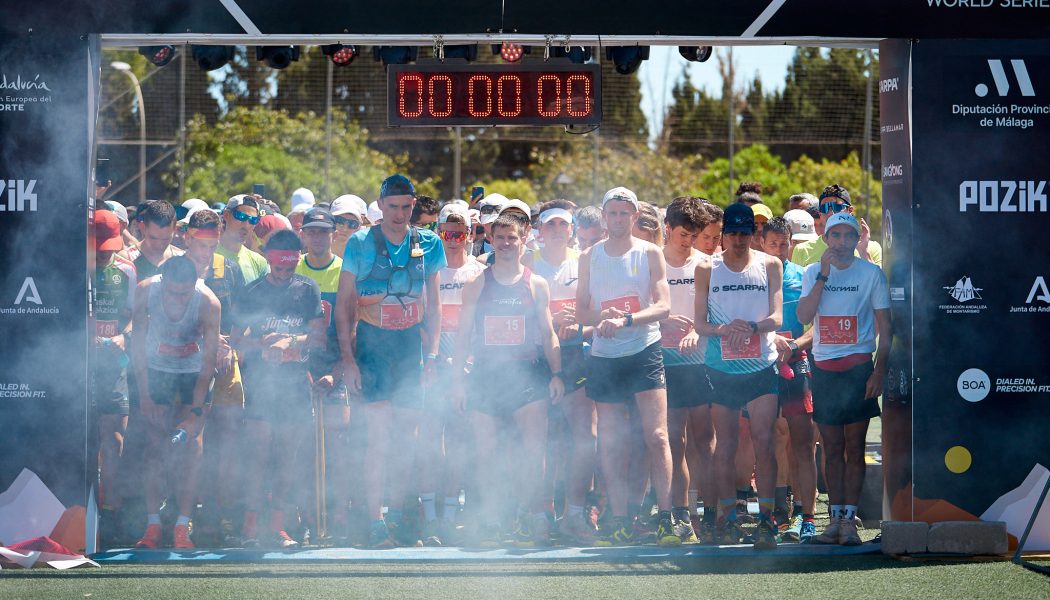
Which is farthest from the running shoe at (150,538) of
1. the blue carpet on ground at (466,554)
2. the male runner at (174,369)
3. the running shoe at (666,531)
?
the running shoe at (666,531)

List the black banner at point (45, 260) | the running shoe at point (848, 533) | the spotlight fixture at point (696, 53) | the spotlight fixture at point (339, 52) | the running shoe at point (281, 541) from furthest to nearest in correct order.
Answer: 1. the spotlight fixture at point (696, 53)
2. the spotlight fixture at point (339, 52)
3. the running shoe at point (281, 541)
4. the running shoe at point (848, 533)
5. the black banner at point (45, 260)

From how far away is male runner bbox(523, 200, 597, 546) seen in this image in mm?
7680

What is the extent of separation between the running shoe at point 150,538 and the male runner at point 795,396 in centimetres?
380

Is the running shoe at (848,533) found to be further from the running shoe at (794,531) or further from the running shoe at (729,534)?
the running shoe at (729,534)

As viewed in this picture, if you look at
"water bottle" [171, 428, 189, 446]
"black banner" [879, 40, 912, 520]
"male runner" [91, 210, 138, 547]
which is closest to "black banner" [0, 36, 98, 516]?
"male runner" [91, 210, 138, 547]

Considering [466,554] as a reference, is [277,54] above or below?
above

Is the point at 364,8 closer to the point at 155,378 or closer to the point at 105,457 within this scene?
the point at 155,378

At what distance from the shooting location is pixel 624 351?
7473 millimetres

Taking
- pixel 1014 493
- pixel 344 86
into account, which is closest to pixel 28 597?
pixel 1014 493

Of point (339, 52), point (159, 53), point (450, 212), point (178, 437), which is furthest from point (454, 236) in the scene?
point (159, 53)

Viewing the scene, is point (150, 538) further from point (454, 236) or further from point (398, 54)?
point (398, 54)

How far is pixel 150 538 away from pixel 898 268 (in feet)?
15.3

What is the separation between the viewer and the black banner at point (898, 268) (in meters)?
7.26

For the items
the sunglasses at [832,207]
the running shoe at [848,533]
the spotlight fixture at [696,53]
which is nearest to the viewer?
the running shoe at [848,533]
